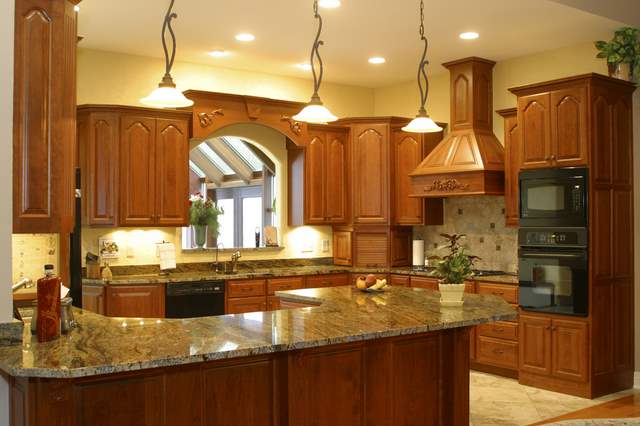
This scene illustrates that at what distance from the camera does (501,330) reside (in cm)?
644

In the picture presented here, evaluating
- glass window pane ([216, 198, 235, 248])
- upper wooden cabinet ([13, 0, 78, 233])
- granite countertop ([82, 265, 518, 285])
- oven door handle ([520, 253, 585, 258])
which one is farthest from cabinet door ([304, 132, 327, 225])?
upper wooden cabinet ([13, 0, 78, 233])

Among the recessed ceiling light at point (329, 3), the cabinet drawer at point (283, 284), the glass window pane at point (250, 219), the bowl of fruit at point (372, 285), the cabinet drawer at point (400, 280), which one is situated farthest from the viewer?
the glass window pane at point (250, 219)

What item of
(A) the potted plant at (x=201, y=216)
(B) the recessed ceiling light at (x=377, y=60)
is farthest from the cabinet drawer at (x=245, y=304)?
(B) the recessed ceiling light at (x=377, y=60)

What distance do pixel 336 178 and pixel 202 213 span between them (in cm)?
163

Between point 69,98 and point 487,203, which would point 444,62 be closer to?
point 487,203

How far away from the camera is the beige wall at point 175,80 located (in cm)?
661

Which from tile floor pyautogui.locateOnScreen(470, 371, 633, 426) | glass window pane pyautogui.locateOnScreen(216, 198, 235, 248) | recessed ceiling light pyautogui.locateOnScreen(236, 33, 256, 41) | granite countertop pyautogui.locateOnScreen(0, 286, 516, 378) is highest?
recessed ceiling light pyautogui.locateOnScreen(236, 33, 256, 41)

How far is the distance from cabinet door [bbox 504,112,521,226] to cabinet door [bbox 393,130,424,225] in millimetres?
1200

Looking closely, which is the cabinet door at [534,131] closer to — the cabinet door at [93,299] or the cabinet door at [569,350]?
the cabinet door at [569,350]

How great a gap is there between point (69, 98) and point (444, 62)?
187 inches

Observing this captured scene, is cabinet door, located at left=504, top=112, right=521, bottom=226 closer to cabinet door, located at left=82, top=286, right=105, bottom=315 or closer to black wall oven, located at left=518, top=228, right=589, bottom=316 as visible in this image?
black wall oven, located at left=518, top=228, right=589, bottom=316

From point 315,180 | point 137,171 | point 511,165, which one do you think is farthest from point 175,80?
point 511,165

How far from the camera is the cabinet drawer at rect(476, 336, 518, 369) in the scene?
6.35 metres

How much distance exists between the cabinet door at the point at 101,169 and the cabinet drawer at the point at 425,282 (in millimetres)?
3087
